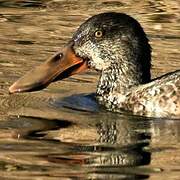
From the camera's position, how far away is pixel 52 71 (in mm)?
12438

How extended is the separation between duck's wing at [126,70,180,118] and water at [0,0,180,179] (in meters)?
0.16

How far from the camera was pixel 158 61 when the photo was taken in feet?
50.2

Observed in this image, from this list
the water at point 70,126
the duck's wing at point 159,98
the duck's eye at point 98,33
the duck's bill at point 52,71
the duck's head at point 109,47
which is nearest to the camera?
the water at point 70,126

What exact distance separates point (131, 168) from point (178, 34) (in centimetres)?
759

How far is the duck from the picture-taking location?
12445mm

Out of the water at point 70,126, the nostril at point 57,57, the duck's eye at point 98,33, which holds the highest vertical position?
the duck's eye at point 98,33

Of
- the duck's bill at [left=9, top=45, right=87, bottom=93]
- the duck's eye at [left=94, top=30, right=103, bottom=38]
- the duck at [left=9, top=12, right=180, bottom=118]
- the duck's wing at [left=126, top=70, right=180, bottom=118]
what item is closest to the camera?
the duck's wing at [left=126, top=70, right=180, bottom=118]

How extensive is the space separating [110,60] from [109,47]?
0.14m

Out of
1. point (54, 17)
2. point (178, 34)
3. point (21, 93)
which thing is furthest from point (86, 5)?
Answer: point (21, 93)

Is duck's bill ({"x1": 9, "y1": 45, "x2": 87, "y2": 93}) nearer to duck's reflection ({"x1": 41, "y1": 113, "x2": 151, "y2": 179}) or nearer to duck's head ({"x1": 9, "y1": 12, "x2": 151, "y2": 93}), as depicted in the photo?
duck's head ({"x1": 9, "y1": 12, "x2": 151, "y2": 93})

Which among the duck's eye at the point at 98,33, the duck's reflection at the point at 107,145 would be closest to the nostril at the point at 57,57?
the duck's eye at the point at 98,33

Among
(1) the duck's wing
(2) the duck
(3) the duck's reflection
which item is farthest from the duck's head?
(3) the duck's reflection

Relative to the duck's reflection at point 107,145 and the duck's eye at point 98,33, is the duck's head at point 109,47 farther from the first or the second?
the duck's reflection at point 107,145

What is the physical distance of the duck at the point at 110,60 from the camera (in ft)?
40.8
